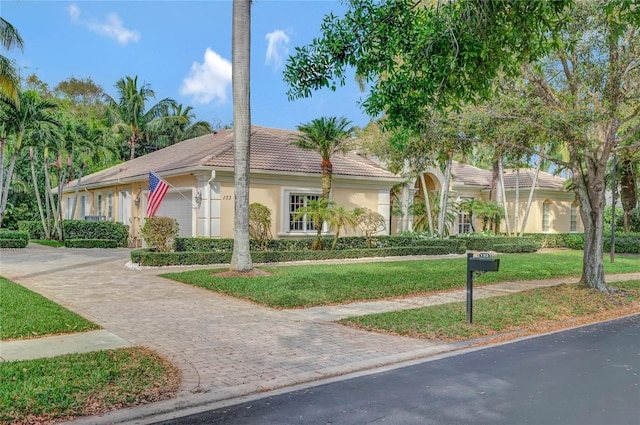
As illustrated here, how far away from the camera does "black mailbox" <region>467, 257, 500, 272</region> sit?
8.53m

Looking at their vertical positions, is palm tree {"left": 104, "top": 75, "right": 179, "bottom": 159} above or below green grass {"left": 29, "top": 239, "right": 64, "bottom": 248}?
above

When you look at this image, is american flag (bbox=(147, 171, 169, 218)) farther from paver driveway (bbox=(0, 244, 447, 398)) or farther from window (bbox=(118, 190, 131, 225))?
window (bbox=(118, 190, 131, 225))

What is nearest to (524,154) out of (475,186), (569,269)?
(569,269)

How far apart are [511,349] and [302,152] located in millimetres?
17054

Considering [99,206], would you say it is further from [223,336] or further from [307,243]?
[223,336]

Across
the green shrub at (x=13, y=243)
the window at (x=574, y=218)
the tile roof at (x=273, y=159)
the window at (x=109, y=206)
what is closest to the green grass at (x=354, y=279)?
the tile roof at (x=273, y=159)

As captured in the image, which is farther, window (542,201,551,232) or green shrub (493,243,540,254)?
window (542,201,551,232)

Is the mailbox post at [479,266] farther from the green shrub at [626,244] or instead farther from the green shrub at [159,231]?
the green shrub at [626,244]

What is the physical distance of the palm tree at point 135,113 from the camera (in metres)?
43.4

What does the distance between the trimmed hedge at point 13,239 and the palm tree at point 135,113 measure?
1894 cm

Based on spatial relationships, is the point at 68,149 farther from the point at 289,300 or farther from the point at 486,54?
the point at 486,54

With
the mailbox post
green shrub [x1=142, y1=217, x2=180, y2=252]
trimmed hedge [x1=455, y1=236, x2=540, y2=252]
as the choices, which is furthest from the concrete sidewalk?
trimmed hedge [x1=455, y1=236, x2=540, y2=252]

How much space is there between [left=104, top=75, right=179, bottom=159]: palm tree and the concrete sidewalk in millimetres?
32185

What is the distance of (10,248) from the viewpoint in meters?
23.5
